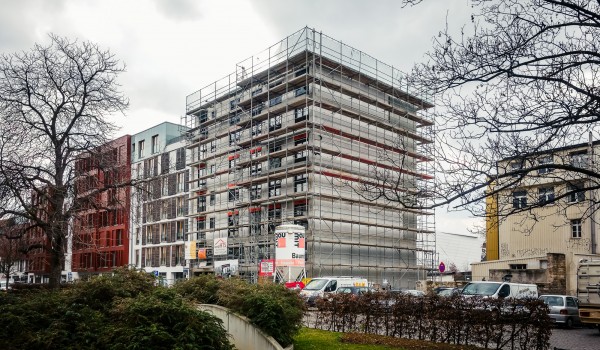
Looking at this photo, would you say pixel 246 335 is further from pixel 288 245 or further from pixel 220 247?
pixel 220 247

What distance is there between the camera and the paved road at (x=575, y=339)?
16281 millimetres

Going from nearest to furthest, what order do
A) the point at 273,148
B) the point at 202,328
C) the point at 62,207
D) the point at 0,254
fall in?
the point at 202,328 < the point at 62,207 < the point at 273,148 < the point at 0,254

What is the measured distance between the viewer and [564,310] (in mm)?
23141

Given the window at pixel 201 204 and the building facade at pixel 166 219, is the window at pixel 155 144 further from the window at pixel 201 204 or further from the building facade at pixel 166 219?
the window at pixel 201 204

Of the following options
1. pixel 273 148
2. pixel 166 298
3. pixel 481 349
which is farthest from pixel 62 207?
pixel 273 148

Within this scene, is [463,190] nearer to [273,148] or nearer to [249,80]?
[273,148]

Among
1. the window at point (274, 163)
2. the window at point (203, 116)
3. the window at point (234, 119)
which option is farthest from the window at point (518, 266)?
the window at point (203, 116)

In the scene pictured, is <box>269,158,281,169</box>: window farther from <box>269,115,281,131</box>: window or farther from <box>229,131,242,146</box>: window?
<box>229,131,242,146</box>: window

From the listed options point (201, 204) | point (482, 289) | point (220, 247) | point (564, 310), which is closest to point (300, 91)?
point (220, 247)

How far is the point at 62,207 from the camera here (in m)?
17.8

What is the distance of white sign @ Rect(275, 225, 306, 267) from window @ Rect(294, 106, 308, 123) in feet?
37.3

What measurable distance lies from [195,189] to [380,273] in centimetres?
1883

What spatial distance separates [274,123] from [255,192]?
18.4 ft

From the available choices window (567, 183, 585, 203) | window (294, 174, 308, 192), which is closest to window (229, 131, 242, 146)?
window (294, 174, 308, 192)
